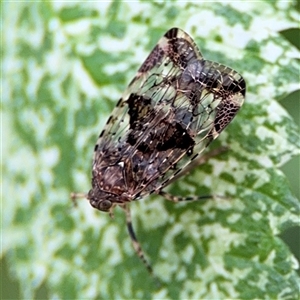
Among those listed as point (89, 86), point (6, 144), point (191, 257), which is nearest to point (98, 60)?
point (89, 86)

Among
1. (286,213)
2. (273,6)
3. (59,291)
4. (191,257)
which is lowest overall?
(59,291)

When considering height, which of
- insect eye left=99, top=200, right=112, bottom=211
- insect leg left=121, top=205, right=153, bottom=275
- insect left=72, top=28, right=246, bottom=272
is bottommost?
insect leg left=121, top=205, right=153, bottom=275

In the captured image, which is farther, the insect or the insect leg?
the insect leg

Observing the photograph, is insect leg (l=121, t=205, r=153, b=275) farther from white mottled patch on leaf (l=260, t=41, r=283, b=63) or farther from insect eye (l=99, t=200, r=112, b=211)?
white mottled patch on leaf (l=260, t=41, r=283, b=63)

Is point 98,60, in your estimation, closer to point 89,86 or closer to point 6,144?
point 89,86

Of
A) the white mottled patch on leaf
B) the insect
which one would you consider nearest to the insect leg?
the insect

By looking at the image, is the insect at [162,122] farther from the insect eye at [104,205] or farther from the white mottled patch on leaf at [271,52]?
the white mottled patch on leaf at [271,52]
